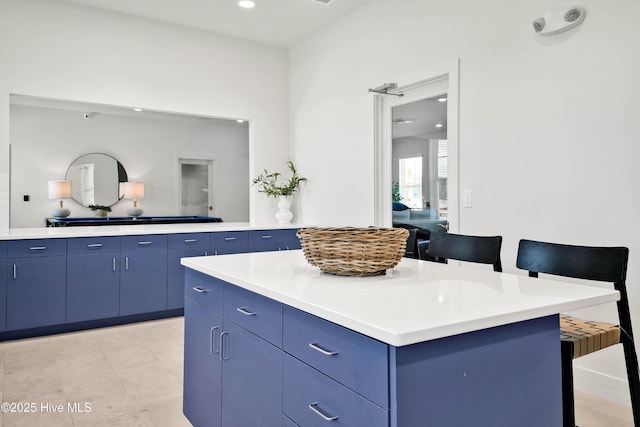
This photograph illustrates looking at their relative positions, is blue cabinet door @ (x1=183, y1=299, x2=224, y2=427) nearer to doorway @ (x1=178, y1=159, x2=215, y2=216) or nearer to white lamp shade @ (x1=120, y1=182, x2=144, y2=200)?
white lamp shade @ (x1=120, y1=182, x2=144, y2=200)

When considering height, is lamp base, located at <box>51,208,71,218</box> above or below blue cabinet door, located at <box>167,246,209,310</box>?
above

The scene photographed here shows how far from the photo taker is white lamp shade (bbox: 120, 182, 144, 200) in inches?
317

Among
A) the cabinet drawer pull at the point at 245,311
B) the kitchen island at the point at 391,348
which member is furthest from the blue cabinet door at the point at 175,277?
the cabinet drawer pull at the point at 245,311

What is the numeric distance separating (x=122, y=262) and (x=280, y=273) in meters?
2.57

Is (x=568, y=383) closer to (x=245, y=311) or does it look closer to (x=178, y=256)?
(x=245, y=311)

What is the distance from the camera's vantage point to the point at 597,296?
1237 mm

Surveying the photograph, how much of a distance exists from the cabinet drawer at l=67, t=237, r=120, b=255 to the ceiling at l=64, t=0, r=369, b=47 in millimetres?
2075

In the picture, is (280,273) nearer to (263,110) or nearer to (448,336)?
(448,336)

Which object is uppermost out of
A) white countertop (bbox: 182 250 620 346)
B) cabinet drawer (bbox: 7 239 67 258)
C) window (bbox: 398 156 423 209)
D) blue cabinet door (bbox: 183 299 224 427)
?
window (bbox: 398 156 423 209)

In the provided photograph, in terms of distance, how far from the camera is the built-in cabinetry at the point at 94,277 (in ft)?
11.0

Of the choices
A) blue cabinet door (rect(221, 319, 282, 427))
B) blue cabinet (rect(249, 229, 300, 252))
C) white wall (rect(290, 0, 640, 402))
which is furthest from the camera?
blue cabinet (rect(249, 229, 300, 252))

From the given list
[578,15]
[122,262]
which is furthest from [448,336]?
[122,262]

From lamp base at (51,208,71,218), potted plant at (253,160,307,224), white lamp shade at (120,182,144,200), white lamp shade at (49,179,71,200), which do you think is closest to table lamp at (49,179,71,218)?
white lamp shade at (49,179,71,200)

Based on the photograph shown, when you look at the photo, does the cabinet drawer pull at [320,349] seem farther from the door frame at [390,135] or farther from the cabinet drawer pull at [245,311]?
the door frame at [390,135]
